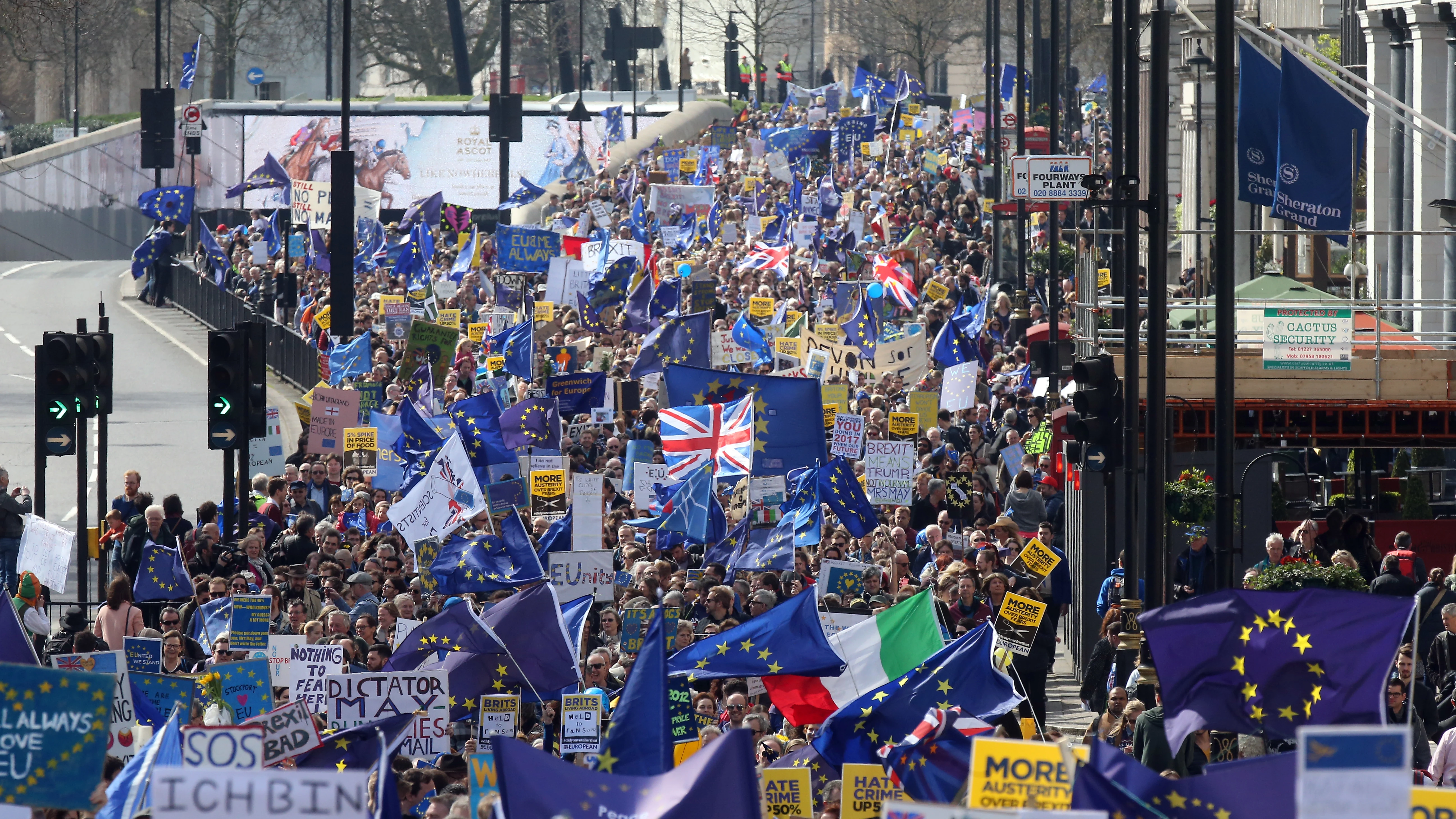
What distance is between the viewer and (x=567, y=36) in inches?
3319

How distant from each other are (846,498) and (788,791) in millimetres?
7866

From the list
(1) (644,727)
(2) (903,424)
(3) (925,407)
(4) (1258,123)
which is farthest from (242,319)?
(1) (644,727)

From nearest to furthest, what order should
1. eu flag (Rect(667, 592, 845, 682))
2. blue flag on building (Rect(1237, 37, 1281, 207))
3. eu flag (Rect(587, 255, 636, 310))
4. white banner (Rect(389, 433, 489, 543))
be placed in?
eu flag (Rect(667, 592, 845, 682)), white banner (Rect(389, 433, 489, 543)), blue flag on building (Rect(1237, 37, 1281, 207)), eu flag (Rect(587, 255, 636, 310))

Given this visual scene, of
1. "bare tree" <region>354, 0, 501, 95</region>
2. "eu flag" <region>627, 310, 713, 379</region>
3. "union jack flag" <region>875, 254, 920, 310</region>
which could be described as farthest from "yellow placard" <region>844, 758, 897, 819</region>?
"bare tree" <region>354, 0, 501, 95</region>

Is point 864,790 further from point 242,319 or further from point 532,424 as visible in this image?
point 242,319

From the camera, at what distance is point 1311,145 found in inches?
674

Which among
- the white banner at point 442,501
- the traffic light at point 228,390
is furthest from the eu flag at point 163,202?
the white banner at point 442,501

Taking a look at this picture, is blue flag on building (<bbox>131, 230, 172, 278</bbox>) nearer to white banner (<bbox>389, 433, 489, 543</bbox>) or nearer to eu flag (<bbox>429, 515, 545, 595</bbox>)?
white banner (<bbox>389, 433, 489, 543</bbox>)

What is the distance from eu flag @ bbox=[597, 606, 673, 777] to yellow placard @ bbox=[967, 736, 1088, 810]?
88.5 inches

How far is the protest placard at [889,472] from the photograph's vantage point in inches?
760

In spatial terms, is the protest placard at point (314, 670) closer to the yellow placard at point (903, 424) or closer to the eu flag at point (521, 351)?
the yellow placard at point (903, 424)

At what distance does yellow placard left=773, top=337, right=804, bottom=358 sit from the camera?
82.7 feet

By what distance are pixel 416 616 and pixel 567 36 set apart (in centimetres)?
7116

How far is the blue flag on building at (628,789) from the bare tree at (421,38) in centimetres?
7402
